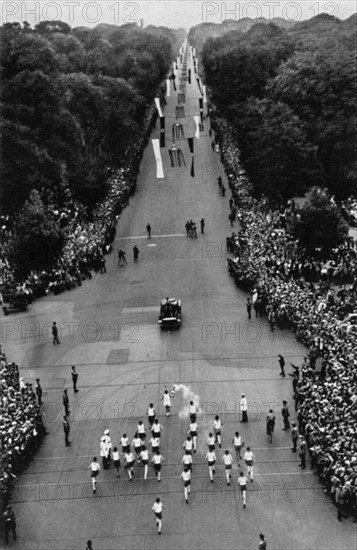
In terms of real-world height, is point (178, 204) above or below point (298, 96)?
below

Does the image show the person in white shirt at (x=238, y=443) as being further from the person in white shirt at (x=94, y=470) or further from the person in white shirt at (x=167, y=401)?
the person in white shirt at (x=94, y=470)

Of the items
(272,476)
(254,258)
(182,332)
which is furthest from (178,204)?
(272,476)

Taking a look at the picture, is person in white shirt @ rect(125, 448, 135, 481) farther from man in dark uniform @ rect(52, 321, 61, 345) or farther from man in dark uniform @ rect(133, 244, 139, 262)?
man in dark uniform @ rect(133, 244, 139, 262)

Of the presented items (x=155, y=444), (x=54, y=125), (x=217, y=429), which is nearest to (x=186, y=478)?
(x=155, y=444)

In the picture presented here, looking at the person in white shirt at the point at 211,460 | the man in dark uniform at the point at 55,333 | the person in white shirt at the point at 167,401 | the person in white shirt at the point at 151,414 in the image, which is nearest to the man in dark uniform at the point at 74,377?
the person in white shirt at the point at 167,401

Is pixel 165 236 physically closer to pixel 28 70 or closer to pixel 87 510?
pixel 28 70
